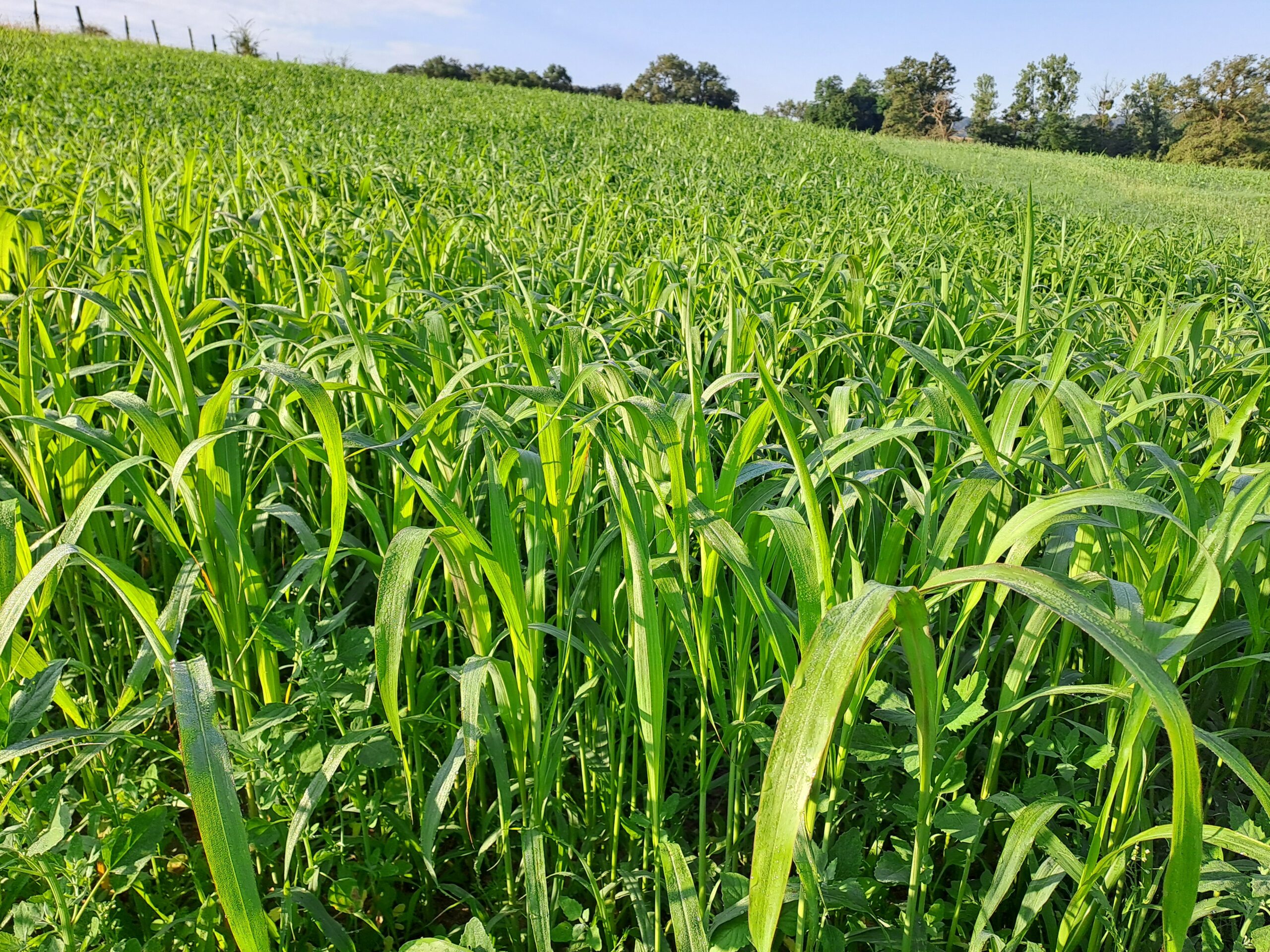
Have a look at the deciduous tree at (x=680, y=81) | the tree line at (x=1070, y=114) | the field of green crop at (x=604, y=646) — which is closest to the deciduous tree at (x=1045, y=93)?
the tree line at (x=1070, y=114)

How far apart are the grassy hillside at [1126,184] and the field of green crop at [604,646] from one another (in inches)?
185

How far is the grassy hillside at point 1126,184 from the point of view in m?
8.35

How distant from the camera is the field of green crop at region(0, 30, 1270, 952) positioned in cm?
80

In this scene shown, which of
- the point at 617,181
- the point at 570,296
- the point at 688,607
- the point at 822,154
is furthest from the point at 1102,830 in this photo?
the point at 822,154

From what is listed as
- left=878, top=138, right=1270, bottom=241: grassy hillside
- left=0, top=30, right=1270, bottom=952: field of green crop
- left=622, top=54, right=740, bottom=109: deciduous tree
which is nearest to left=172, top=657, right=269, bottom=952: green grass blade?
left=0, top=30, right=1270, bottom=952: field of green crop

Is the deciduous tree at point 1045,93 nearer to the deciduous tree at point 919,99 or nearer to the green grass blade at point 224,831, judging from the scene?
the deciduous tree at point 919,99

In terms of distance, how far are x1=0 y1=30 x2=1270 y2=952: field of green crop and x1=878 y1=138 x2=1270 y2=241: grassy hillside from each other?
471 cm

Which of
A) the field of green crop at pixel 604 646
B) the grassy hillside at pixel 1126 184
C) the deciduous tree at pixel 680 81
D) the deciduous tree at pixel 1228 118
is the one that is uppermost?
the deciduous tree at pixel 680 81

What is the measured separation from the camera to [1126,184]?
12.6 m

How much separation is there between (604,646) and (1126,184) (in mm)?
14878

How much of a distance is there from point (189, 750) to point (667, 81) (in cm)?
8486

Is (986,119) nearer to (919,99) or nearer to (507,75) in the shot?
(919,99)

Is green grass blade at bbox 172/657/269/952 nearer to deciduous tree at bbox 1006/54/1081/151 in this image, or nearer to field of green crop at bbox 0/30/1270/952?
field of green crop at bbox 0/30/1270/952

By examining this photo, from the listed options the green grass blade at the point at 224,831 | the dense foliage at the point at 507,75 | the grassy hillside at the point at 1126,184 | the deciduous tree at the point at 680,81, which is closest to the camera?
the green grass blade at the point at 224,831
